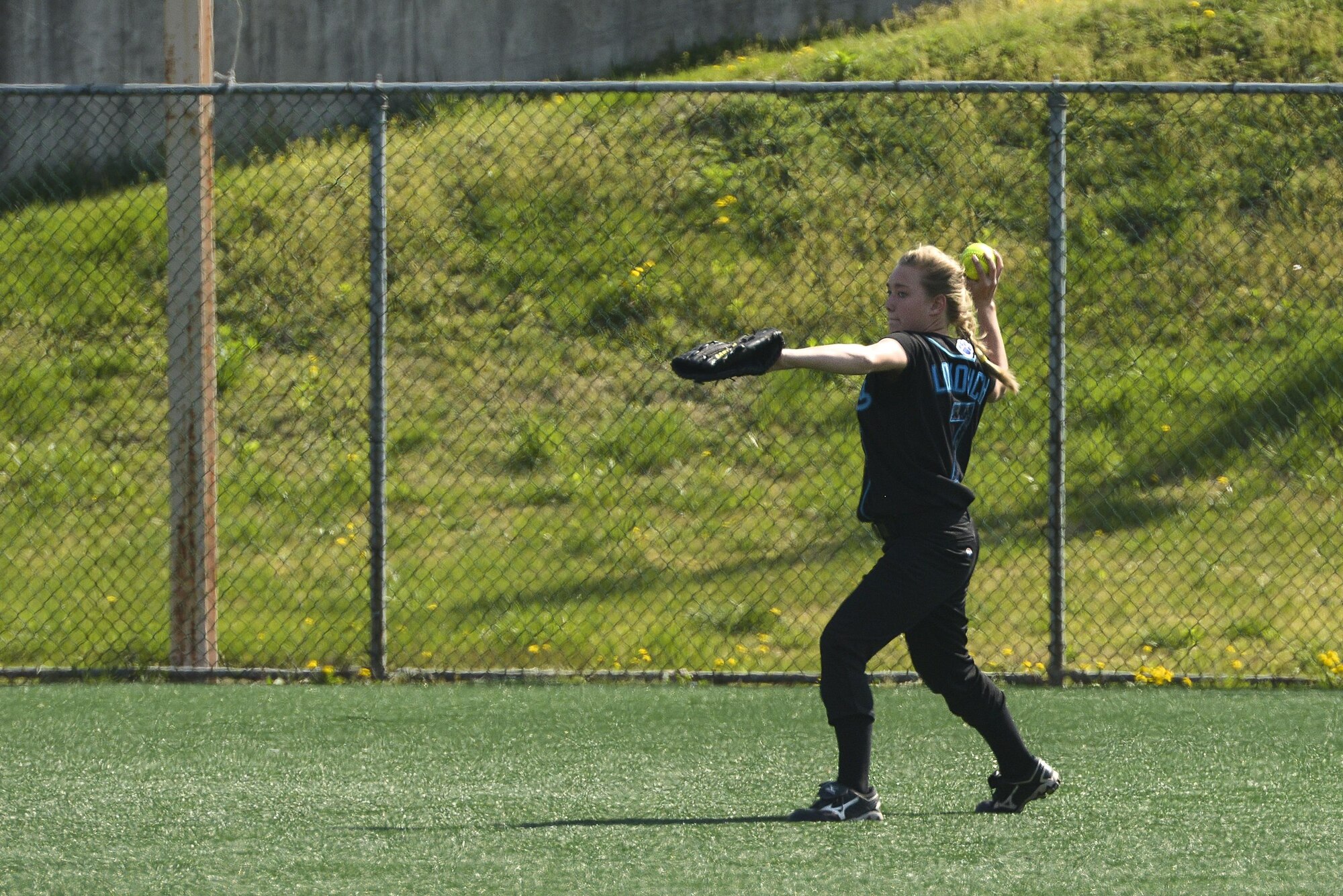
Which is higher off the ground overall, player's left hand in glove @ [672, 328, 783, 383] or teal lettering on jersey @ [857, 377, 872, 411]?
player's left hand in glove @ [672, 328, 783, 383]

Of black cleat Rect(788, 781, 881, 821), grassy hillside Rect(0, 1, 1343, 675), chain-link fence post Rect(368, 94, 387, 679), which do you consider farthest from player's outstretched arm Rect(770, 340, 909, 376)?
grassy hillside Rect(0, 1, 1343, 675)

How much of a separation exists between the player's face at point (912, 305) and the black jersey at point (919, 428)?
40mm

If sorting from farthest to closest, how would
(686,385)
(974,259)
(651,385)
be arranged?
(686,385) < (651,385) < (974,259)

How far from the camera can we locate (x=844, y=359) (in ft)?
10.9

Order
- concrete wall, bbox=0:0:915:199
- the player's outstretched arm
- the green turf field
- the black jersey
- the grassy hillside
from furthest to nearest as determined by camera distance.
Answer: concrete wall, bbox=0:0:915:199 → the grassy hillside → the black jersey → the green turf field → the player's outstretched arm

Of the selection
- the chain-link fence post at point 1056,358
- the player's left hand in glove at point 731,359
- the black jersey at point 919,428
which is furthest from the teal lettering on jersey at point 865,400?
the chain-link fence post at point 1056,358

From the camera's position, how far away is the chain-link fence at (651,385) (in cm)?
718

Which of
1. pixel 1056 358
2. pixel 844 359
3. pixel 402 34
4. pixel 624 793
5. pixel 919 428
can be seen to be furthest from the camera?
pixel 402 34

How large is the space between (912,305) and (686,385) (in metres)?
5.56

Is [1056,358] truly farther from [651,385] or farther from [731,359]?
[651,385]

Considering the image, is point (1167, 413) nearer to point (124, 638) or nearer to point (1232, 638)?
point (1232, 638)

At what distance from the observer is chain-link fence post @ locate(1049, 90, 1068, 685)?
5852 mm

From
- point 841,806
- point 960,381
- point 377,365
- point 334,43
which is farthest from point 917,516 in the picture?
point 334,43

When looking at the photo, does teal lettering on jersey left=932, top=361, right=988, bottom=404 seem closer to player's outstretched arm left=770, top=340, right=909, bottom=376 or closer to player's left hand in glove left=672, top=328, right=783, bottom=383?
player's outstretched arm left=770, top=340, right=909, bottom=376
